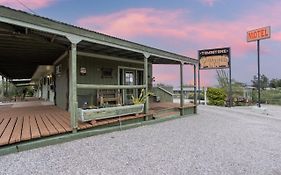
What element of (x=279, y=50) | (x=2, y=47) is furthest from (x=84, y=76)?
(x=279, y=50)

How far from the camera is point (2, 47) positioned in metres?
7.30

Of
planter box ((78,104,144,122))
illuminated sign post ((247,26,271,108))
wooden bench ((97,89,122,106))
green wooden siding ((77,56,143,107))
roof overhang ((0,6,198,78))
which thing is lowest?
planter box ((78,104,144,122))

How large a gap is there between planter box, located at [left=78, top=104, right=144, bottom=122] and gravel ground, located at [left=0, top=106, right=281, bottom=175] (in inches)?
22.1

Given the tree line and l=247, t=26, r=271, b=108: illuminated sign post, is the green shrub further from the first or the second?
the tree line

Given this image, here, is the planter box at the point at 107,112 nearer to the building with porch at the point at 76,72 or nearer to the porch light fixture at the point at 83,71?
the building with porch at the point at 76,72

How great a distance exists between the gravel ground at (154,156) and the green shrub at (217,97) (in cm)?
984

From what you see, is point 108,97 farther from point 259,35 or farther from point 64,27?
point 259,35

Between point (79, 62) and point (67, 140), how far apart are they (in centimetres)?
402

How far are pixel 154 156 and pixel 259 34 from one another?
13.0 meters

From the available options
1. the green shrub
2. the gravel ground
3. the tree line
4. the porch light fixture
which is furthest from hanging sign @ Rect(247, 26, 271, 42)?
the tree line

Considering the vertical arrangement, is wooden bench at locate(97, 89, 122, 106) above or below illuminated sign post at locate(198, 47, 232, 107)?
below

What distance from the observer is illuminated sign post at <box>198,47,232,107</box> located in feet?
51.8

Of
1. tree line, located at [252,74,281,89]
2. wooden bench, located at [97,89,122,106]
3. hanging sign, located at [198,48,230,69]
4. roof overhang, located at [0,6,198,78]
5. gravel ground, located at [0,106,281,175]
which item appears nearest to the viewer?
gravel ground, located at [0,106,281,175]

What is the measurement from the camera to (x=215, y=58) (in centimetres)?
1636
